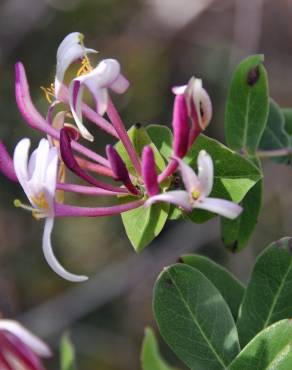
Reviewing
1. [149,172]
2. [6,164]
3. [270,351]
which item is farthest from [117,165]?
[270,351]

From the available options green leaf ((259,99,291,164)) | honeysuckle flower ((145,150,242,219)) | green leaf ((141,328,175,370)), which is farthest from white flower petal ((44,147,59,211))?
green leaf ((259,99,291,164))

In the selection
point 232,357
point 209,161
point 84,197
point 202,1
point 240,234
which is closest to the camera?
point 209,161

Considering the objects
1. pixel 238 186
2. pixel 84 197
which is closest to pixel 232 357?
pixel 238 186

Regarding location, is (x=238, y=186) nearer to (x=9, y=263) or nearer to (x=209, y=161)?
(x=209, y=161)

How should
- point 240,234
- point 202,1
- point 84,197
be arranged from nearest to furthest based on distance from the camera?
point 240,234 < point 84,197 < point 202,1

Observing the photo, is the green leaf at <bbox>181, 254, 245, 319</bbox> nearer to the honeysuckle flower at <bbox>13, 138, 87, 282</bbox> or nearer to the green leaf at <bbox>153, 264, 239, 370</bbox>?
the green leaf at <bbox>153, 264, 239, 370</bbox>

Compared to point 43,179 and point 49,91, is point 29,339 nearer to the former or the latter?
point 43,179
